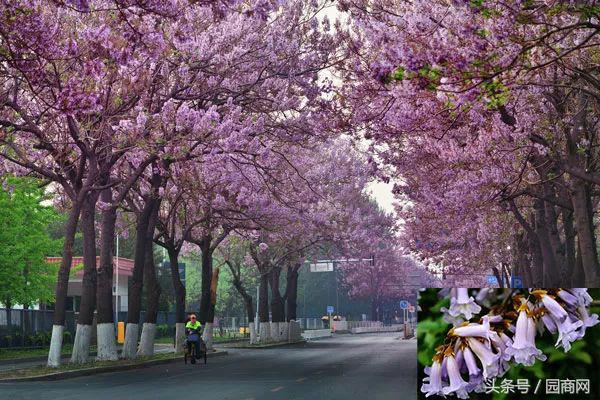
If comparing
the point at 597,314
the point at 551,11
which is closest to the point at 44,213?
the point at 551,11

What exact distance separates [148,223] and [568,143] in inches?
682

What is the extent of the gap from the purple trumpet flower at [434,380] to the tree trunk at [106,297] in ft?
90.2

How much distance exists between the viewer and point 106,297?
32844 millimetres

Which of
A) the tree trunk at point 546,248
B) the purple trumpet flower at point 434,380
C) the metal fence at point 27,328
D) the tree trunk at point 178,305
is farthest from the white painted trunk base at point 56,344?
the purple trumpet flower at point 434,380

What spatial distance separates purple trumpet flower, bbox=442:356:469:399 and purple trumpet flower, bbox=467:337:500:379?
12 cm

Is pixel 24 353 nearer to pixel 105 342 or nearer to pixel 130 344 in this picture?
pixel 130 344

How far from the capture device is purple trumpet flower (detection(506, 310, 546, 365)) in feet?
17.1

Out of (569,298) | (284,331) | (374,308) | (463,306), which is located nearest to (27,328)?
(284,331)

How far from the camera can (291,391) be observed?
19547 millimetres

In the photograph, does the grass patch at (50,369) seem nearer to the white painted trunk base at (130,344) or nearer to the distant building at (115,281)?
the white painted trunk base at (130,344)

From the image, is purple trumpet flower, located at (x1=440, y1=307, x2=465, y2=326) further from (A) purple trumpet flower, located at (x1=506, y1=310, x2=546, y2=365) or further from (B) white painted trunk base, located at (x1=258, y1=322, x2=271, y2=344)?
(B) white painted trunk base, located at (x1=258, y1=322, x2=271, y2=344)

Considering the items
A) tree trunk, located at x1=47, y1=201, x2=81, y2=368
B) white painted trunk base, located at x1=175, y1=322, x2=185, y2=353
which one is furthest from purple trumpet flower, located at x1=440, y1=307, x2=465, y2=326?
white painted trunk base, located at x1=175, y1=322, x2=185, y2=353

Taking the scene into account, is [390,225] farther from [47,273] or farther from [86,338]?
[86,338]

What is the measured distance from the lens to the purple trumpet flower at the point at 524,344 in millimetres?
5203
